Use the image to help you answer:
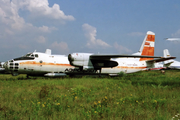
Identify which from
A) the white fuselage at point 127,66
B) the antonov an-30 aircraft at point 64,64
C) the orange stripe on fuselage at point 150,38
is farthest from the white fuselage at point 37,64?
the orange stripe on fuselage at point 150,38

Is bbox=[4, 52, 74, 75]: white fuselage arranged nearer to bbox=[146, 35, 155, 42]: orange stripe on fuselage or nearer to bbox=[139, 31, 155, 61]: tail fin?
bbox=[139, 31, 155, 61]: tail fin

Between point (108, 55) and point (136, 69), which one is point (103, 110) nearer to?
point (108, 55)

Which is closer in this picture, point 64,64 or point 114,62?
point 64,64

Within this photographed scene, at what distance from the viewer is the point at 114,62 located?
19.4 meters

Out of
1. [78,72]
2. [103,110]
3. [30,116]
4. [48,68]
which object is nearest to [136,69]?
[78,72]

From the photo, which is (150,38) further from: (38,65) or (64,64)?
(38,65)

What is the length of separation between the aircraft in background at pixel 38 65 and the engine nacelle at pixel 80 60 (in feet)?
3.30

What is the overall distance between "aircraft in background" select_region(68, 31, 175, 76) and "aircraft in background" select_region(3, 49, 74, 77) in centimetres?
137

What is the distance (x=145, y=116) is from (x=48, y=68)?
14135 mm

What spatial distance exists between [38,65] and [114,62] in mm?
9317

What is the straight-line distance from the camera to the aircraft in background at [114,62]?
1796cm

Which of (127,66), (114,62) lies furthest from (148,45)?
(114,62)

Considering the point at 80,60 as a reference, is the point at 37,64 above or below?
below

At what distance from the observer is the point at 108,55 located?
59.0ft
